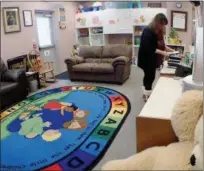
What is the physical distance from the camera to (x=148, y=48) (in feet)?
8.91

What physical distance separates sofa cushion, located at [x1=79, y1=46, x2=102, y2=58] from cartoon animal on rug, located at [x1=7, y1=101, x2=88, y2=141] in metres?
2.27

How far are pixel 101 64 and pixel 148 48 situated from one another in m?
1.69

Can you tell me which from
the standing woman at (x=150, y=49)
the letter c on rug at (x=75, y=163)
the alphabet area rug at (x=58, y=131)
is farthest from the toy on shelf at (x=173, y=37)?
the letter c on rug at (x=75, y=163)

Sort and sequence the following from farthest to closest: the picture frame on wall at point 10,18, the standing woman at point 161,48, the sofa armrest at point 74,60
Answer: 1. the sofa armrest at point 74,60
2. the standing woman at point 161,48
3. the picture frame on wall at point 10,18

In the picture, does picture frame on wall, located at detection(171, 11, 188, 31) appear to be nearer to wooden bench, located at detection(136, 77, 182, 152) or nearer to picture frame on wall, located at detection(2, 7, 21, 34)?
wooden bench, located at detection(136, 77, 182, 152)

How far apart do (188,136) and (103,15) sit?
A: 4.46 metres

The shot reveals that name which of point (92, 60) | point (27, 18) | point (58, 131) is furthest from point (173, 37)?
point (27, 18)

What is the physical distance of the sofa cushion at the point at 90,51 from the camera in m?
4.59

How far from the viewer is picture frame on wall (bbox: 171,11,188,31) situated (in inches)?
118

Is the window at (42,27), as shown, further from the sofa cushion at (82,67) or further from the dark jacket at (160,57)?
the sofa cushion at (82,67)

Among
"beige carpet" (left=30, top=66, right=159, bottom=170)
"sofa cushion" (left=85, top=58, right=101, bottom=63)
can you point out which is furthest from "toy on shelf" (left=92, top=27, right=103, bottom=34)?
"beige carpet" (left=30, top=66, right=159, bottom=170)

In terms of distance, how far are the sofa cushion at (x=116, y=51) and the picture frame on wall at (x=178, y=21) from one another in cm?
123

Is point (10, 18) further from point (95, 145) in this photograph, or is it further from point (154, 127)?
point (95, 145)

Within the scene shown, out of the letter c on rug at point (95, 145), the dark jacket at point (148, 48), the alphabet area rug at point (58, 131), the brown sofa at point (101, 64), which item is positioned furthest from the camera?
the brown sofa at point (101, 64)
